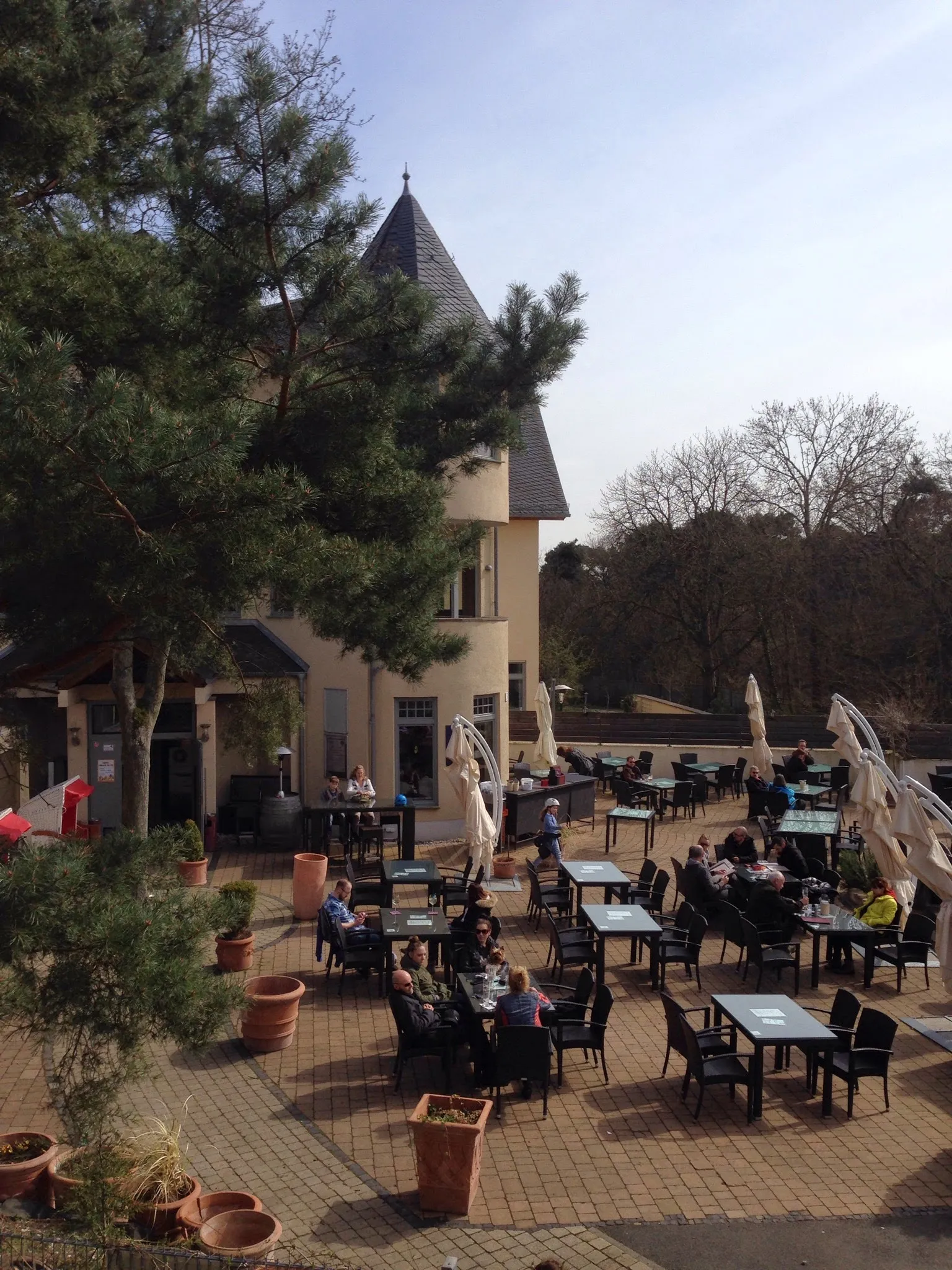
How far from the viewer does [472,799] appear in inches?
635

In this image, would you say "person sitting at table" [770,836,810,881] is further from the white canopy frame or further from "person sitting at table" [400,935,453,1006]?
"person sitting at table" [400,935,453,1006]

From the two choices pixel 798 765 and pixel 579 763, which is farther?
pixel 579 763

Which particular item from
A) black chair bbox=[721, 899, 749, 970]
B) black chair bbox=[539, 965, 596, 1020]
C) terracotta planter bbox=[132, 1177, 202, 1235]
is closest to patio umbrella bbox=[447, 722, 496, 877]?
black chair bbox=[721, 899, 749, 970]

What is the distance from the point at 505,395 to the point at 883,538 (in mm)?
27135

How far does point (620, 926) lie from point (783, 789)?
9626 mm

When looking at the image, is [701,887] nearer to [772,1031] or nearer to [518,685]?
[772,1031]

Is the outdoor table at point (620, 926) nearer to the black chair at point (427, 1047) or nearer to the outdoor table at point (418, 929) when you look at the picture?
the outdoor table at point (418, 929)

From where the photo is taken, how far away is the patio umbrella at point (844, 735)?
1661cm

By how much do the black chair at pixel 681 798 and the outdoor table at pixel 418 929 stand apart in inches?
401

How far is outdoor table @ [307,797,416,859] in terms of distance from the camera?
18203mm

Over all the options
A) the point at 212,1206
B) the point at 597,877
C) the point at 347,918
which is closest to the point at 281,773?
the point at 597,877

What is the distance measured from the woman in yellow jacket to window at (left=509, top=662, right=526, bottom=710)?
16672 millimetres

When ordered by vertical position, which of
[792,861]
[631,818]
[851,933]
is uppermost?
[631,818]

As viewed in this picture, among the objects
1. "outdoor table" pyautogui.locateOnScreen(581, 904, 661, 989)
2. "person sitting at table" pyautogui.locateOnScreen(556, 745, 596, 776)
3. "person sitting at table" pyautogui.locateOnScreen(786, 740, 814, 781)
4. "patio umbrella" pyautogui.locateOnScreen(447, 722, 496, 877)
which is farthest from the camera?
"person sitting at table" pyautogui.locateOnScreen(556, 745, 596, 776)
